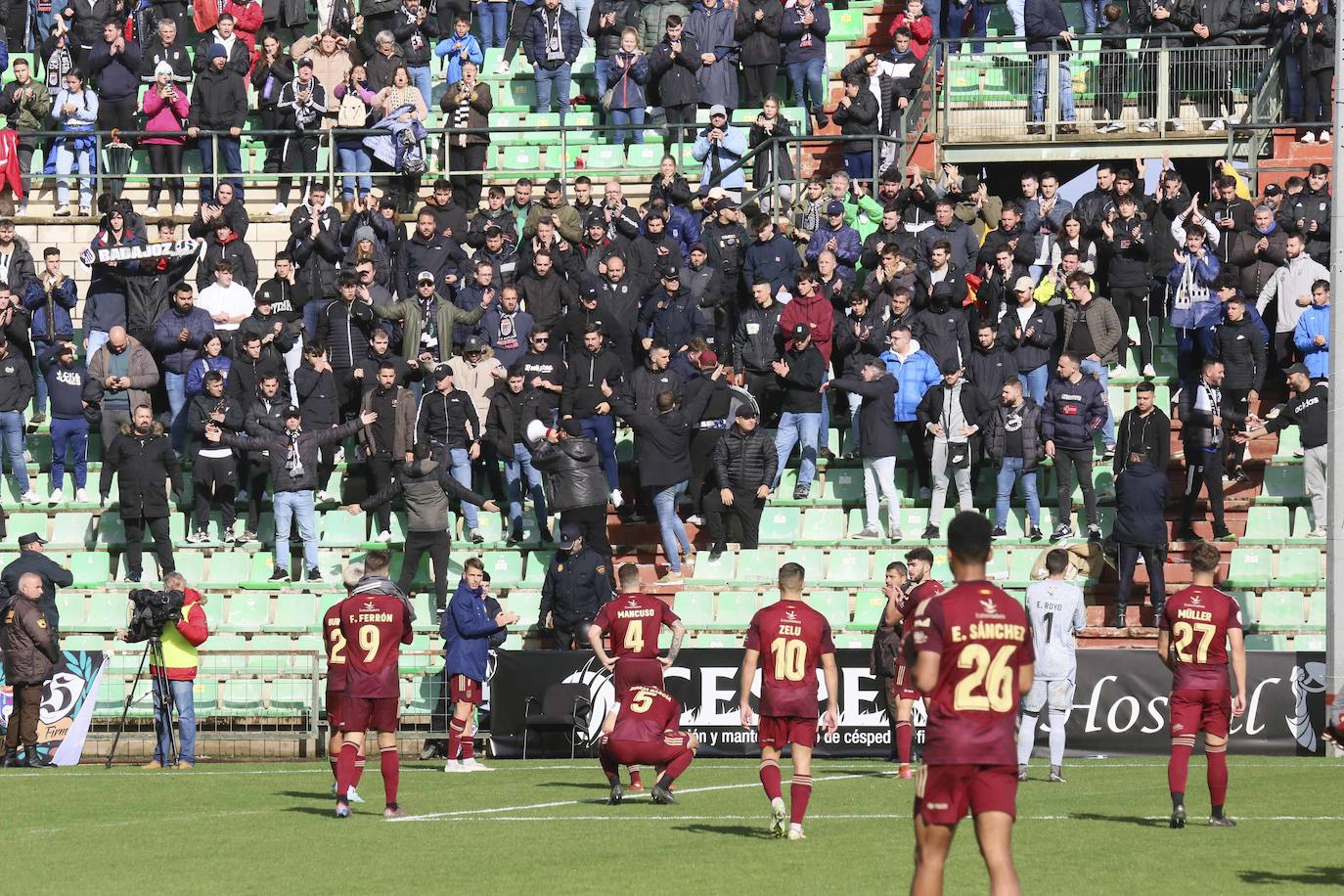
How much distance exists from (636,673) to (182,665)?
6.33 meters

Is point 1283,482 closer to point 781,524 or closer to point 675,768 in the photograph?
point 781,524

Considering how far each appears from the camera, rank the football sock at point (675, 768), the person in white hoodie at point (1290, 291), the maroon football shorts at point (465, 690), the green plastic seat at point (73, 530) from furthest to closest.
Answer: the green plastic seat at point (73, 530) < the person in white hoodie at point (1290, 291) < the maroon football shorts at point (465, 690) < the football sock at point (675, 768)

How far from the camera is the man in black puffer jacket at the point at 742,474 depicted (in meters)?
22.7

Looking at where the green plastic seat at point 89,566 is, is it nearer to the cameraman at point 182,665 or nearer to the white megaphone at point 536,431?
the cameraman at point 182,665

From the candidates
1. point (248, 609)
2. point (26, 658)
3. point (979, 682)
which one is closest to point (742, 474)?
point (248, 609)

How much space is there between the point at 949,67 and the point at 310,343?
10.2m

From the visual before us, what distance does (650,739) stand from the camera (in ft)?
51.6

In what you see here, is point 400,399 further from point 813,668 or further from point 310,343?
point 813,668

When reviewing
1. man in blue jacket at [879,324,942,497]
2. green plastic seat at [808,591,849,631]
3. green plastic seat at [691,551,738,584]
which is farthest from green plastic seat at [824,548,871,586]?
man in blue jacket at [879,324,942,497]

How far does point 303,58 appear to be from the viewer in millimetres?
28641

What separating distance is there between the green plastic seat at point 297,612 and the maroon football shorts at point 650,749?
8110 millimetres

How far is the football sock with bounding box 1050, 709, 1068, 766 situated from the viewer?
58.3 feet

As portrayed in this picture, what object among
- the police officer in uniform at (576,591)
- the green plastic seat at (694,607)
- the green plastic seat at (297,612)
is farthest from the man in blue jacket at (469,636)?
the green plastic seat at (297,612)

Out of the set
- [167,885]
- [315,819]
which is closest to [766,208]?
[315,819]
